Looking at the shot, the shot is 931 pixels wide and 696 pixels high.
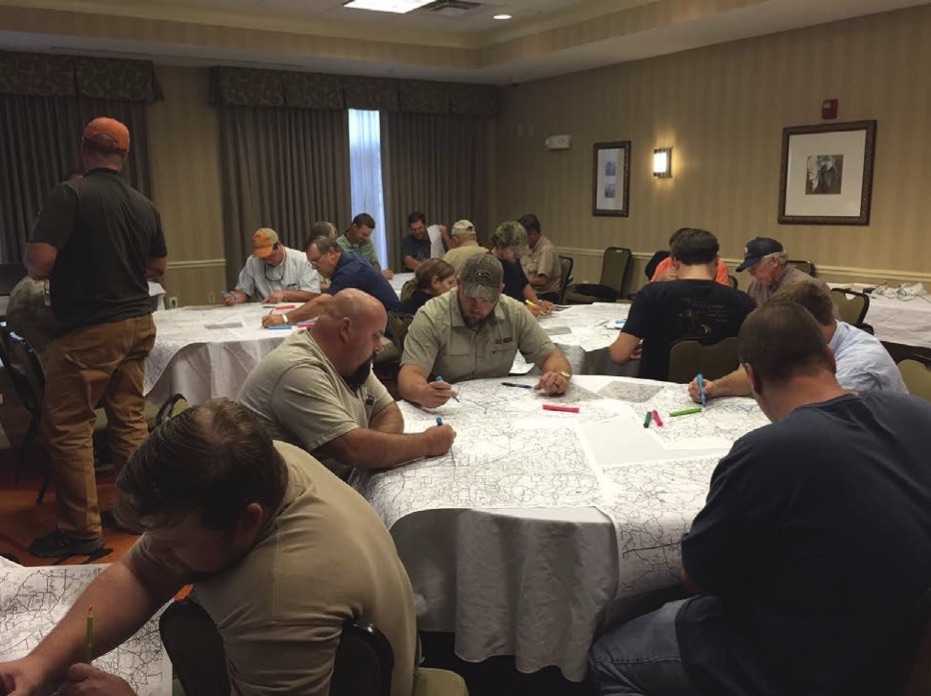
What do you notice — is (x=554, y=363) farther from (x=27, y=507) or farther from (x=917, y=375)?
(x=27, y=507)

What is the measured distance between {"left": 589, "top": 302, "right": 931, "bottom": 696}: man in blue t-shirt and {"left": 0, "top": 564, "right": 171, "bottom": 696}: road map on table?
1053 mm

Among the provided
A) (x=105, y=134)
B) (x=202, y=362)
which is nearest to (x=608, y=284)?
(x=202, y=362)

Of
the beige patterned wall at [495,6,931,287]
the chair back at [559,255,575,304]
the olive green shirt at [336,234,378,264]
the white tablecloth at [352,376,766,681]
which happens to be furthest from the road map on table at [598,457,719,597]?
the olive green shirt at [336,234,378,264]

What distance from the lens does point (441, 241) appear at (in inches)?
353

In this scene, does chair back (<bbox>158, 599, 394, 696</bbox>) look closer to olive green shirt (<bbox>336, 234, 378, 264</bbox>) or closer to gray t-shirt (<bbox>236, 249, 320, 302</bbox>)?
gray t-shirt (<bbox>236, 249, 320, 302</bbox>)

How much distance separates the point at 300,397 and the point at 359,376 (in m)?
0.26

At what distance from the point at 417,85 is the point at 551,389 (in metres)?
6.62

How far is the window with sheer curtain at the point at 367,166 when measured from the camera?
8.55 meters

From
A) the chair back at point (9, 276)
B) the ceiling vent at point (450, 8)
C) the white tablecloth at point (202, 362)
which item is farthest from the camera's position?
the chair back at point (9, 276)

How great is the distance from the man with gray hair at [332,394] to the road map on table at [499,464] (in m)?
0.07

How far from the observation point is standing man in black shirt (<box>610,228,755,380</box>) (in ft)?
11.0

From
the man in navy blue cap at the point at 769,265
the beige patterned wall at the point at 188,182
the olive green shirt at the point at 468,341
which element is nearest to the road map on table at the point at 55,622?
the olive green shirt at the point at 468,341

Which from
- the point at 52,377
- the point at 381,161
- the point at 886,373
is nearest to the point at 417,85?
the point at 381,161

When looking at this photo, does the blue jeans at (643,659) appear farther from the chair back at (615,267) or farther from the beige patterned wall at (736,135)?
the chair back at (615,267)
